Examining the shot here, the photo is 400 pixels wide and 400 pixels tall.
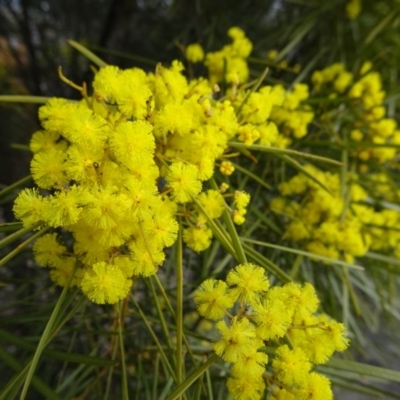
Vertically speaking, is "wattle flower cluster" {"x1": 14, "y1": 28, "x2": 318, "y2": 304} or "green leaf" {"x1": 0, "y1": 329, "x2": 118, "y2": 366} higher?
"wattle flower cluster" {"x1": 14, "y1": 28, "x2": 318, "y2": 304}

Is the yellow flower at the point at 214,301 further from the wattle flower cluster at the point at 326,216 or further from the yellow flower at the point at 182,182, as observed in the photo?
the wattle flower cluster at the point at 326,216

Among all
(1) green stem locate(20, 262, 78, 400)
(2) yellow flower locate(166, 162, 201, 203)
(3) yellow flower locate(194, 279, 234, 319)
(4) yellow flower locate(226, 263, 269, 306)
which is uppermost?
(2) yellow flower locate(166, 162, 201, 203)

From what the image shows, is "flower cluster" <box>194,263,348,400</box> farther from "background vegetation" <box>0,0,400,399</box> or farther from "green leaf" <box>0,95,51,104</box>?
"green leaf" <box>0,95,51,104</box>

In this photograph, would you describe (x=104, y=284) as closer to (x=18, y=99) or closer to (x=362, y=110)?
(x=18, y=99)

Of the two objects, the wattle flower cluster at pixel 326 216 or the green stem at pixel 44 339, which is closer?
the green stem at pixel 44 339

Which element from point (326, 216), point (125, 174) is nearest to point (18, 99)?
point (125, 174)

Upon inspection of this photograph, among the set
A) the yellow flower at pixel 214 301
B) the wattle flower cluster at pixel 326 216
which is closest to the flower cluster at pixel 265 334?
the yellow flower at pixel 214 301

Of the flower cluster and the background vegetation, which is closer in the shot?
the flower cluster

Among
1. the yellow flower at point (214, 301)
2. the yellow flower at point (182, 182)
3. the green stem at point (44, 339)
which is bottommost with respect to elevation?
the green stem at point (44, 339)

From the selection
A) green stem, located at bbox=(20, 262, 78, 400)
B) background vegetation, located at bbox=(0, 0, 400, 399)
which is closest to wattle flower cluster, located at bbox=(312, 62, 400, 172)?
background vegetation, located at bbox=(0, 0, 400, 399)
